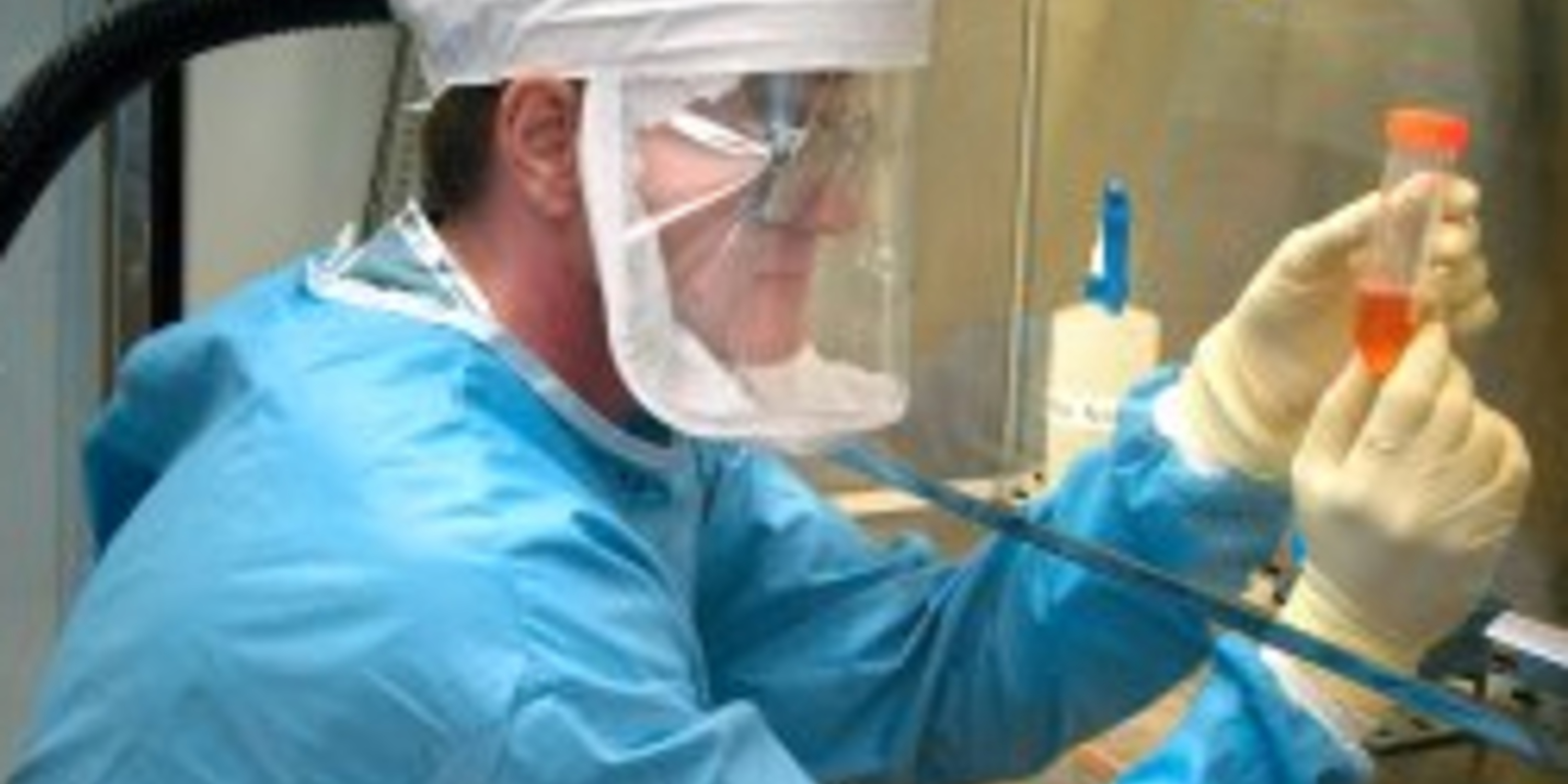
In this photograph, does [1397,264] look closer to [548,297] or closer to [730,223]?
[730,223]

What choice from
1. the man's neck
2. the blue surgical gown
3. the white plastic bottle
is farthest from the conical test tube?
the man's neck

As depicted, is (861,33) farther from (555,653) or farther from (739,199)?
(555,653)

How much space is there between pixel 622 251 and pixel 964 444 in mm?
305

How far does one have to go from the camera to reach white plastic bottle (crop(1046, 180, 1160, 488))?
130 cm

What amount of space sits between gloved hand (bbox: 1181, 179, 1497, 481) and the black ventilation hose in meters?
0.65

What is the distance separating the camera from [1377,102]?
1.30 metres

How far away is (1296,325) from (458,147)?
0.51m

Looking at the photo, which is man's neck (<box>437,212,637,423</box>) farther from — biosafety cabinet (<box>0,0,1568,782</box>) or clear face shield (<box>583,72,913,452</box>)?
biosafety cabinet (<box>0,0,1568,782</box>)

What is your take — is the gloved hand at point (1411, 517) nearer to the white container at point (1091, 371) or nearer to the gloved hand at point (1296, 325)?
the gloved hand at point (1296, 325)

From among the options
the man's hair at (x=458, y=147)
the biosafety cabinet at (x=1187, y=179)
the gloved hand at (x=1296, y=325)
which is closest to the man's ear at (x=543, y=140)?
the man's hair at (x=458, y=147)

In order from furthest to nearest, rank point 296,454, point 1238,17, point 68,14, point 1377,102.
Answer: point 68,14
point 1238,17
point 1377,102
point 296,454

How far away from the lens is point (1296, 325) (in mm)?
1088

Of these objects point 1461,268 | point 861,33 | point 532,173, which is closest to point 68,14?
point 532,173

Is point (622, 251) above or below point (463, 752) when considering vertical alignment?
above
